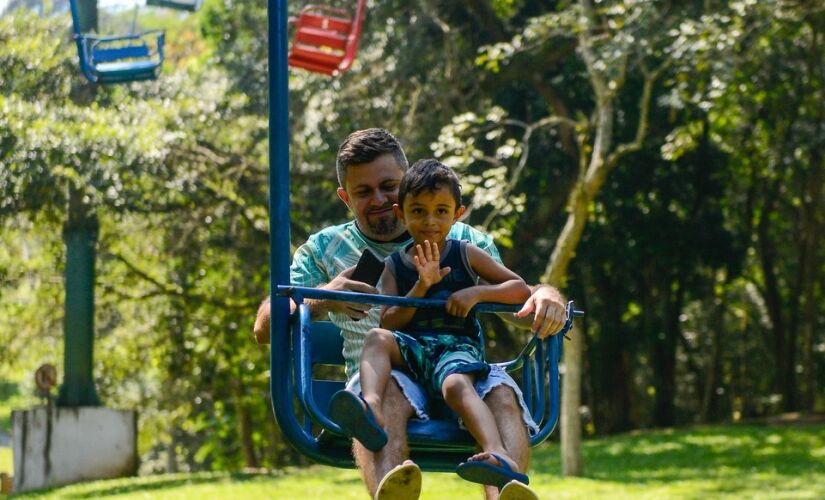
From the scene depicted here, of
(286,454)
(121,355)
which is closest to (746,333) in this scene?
(286,454)

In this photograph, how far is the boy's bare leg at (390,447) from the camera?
357 cm

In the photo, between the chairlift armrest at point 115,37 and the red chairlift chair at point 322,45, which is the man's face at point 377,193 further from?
the red chairlift chair at point 322,45

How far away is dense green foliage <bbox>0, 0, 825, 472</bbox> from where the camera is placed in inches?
515

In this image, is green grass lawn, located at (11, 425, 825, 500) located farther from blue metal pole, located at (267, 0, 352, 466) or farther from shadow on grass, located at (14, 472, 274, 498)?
blue metal pole, located at (267, 0, 352, 466)

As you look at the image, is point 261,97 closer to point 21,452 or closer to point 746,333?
point 21,452

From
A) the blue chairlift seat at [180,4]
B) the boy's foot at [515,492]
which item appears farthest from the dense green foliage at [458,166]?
the boy's foot at [515,492]

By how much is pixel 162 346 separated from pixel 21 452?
4.11 metres

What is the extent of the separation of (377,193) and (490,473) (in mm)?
1102

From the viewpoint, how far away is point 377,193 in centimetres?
419

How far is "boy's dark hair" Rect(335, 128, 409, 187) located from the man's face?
0.02 m

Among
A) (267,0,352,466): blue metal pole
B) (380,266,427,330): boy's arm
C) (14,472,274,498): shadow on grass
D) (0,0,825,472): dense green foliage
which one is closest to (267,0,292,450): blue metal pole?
(267,0,352,466): blue metal pole

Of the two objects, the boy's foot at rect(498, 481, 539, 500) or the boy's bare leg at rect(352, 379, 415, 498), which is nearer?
the boy's foot at rect(498, 481, 539, 500)

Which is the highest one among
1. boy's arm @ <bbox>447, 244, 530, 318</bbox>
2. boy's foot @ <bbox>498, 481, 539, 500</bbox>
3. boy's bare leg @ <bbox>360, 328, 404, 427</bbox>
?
boy's arm @ <bbox>447, 244, 530, 318</bbox>

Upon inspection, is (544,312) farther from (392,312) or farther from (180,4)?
(180,4)
